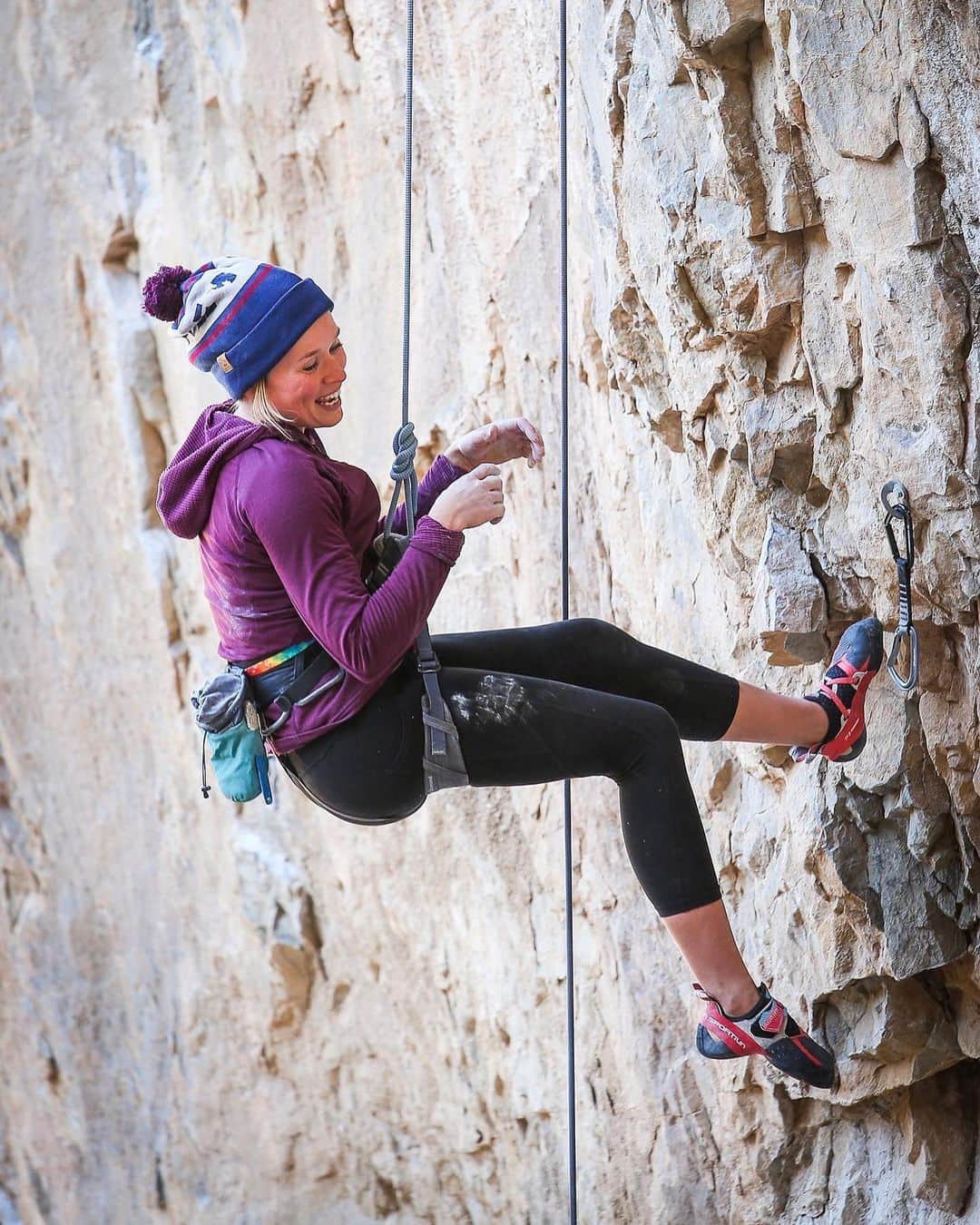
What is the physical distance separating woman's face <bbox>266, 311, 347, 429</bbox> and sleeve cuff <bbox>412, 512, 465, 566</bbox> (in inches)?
10.5

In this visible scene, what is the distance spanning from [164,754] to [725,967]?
408 centimetres

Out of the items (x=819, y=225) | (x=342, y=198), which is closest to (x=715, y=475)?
(x=819, y=225)

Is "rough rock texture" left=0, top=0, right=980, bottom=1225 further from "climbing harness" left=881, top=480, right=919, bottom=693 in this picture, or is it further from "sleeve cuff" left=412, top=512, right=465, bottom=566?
"sleeve cuff" left=412, top=512, right=465, bottom=566

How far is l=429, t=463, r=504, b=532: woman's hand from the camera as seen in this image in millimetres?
2135

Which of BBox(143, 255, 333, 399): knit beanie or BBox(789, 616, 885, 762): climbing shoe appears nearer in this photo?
BBox(143, 255, 333, 399): knit beanie

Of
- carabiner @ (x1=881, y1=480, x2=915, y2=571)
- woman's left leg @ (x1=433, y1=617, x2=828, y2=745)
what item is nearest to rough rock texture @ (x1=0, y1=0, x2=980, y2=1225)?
carabiner @ (x1=881, y1=480, x2=915, y2=571)

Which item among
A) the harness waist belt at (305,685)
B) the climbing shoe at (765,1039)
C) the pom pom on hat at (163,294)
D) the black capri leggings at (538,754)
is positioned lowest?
the climbing shoe at (765,1039)

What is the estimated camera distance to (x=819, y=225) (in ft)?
8.08

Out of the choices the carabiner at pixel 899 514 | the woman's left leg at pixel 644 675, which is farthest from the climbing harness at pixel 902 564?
the woman's left leg at pixel 644 675

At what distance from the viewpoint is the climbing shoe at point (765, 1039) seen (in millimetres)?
2201

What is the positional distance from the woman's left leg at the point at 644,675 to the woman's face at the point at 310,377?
1.40 feet

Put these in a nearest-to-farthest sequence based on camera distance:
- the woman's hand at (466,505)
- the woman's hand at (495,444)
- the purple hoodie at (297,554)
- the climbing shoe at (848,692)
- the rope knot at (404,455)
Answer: the purple hoodie at (297,554), the woman's hand at (466,505), the rope knot at (404,455), the climbing shoe at (848,692), the woman's hand at (495,444)

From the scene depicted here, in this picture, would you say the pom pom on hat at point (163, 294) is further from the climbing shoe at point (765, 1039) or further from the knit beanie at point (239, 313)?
the climbing shoe at point (765, 1039)

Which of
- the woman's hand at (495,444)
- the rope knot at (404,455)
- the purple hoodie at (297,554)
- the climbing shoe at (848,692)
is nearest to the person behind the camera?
the purple hoodie at (297,554)
